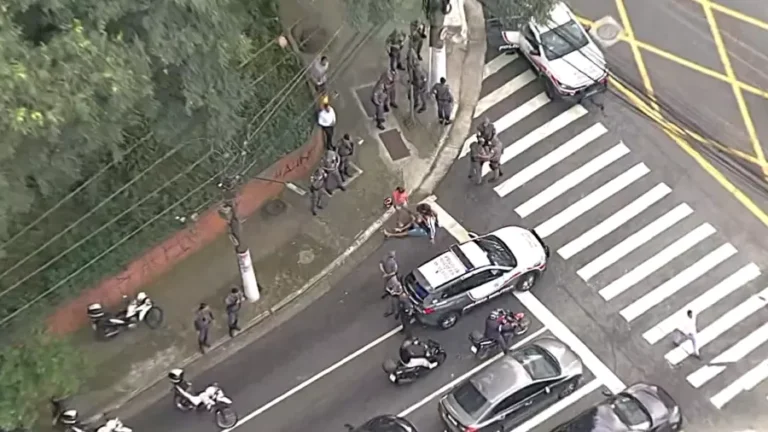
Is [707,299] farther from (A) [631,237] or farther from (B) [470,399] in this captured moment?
(B) [470,399]

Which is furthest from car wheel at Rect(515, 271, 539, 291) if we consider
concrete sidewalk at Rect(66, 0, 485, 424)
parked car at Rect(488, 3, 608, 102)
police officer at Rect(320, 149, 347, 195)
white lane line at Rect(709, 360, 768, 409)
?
parked car at Rect(488, 3, 608, 102)

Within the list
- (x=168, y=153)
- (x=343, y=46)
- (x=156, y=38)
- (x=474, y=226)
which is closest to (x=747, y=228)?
(x=474, y=226)

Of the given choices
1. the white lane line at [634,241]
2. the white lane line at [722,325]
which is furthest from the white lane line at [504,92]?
the white lane line at [722,325]

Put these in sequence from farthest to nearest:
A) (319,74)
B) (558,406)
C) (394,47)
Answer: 1. (394,47)
2. (319,74)
3. (558,406)

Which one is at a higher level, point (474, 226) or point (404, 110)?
point (404, 110)

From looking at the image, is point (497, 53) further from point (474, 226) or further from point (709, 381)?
point (709, 381)

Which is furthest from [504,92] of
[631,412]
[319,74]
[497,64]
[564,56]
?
[631,412]

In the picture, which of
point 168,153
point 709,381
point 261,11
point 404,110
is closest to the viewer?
point 168,153
